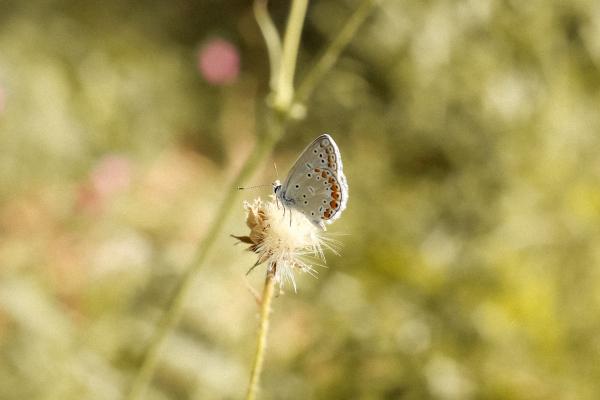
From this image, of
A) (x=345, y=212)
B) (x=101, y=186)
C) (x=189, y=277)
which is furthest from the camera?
(x=345, y=212)

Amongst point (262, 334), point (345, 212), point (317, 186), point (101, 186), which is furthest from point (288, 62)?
point (345, 212)

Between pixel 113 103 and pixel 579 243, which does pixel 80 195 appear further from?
pixel 579 243

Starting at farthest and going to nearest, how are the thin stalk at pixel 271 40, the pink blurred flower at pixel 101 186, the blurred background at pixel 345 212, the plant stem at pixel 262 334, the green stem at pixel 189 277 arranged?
1. the pink blurred flower at pixel 101 186
2. the blurred background at pixel 345 212
3. the thin stalk at pixel 271 40
4. the green stem at pixel 189 277
5. the plant stem at pixel 262 334

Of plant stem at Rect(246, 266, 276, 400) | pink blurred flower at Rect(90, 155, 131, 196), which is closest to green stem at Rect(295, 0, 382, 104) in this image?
plant stem at Rect(246, 266, 276, 400)

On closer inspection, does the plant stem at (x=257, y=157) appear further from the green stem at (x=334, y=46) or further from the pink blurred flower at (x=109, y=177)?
the pink blurred flower at (x=109, y=177)

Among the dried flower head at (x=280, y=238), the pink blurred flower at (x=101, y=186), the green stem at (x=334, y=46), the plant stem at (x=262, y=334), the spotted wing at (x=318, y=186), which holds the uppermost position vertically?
the pink blurred flower at (x=101, y=186)

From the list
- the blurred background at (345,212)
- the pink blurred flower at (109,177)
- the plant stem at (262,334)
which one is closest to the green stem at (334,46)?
the plant stem at (262,334)

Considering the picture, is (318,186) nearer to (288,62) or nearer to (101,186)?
(288,62)
